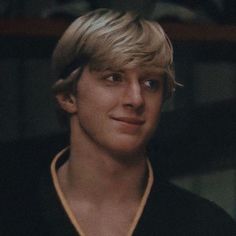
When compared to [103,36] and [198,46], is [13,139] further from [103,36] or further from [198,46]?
[198,46]

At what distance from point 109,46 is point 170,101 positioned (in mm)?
131

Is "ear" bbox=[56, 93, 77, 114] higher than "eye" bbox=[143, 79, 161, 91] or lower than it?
lower

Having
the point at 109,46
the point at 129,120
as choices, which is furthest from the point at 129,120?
the point at 109,46

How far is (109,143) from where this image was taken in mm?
757

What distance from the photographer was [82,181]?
2.57ft

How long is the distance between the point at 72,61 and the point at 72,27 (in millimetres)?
54

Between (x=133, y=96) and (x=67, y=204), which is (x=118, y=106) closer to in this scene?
(x=133, y=96)

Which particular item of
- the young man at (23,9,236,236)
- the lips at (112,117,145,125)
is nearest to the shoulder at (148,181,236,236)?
the young man at (23,9,236,236)

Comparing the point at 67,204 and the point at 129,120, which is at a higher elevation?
the point at 129,120

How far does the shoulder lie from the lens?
0.79 meters

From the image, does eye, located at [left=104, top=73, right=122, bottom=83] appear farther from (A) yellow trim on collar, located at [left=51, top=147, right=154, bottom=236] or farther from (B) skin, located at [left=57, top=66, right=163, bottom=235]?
(A) yellow trim on collar, located at [left=51, top=147, right=154, bottom=236]

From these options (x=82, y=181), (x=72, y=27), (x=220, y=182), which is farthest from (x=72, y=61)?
(x=220, y=182)

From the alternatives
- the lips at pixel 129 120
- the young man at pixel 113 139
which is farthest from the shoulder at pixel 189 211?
the lips at pixel 129 120

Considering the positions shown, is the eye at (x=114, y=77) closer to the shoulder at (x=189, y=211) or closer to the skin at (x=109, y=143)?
the skin at (x=109, y=143)
